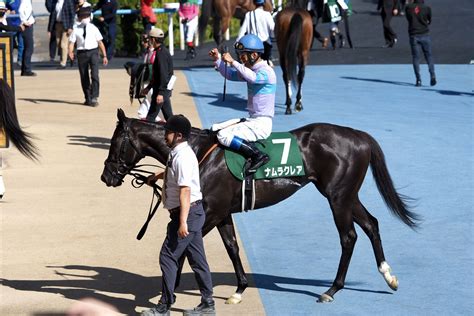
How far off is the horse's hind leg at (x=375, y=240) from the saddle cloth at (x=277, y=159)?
76 cm

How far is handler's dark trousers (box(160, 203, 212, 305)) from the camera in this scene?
8.00 meters

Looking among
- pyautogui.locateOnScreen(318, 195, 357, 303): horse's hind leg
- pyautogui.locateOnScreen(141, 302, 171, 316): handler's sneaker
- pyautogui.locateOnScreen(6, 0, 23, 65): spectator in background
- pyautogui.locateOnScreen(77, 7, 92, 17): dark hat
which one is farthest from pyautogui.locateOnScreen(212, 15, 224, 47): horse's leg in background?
pyautogui.locateOnScreen(141, 302, 171, 316): handler's sneaker

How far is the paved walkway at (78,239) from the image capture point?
8938 mm

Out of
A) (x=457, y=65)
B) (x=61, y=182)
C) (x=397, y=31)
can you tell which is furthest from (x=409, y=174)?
(x=397, y=31)

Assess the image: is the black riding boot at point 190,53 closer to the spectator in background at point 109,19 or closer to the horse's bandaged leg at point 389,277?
the spectator in background at point 109,19

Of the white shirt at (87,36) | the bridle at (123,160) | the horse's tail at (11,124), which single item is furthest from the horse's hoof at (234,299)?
the white shirt at (87,36)

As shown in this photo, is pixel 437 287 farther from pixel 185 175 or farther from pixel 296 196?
pixel 296 196

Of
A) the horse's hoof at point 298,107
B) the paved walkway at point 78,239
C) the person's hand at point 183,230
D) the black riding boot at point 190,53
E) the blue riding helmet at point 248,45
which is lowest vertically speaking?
the black riding boot at point 190,53

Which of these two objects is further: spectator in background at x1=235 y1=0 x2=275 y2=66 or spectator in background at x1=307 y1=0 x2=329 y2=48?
spectator in background at x1=307 y1=0 x2=329 y2=48

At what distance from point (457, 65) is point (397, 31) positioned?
4137 mm

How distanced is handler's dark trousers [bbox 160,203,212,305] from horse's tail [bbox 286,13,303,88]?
11403 mm

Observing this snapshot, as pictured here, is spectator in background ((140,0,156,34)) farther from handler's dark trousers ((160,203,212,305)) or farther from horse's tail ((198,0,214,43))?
handler's dark trousers ((160,203,212,305))

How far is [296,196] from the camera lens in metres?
13.3

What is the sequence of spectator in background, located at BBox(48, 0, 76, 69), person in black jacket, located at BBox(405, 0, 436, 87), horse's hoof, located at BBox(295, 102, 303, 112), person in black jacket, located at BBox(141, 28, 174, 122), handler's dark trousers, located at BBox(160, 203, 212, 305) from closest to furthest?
handler's dark trousers, located at BBox(160, 203, 212, 305) < person in black jacket, located at BBox(141, 28, 174, 122) < horse's hoof, located at BBox(295, 102, 303, 112) < person in black jacket, located at BBox(405, 0, 436, 87) < spectator in background, located at BBox(48, 0, 76, 69)
